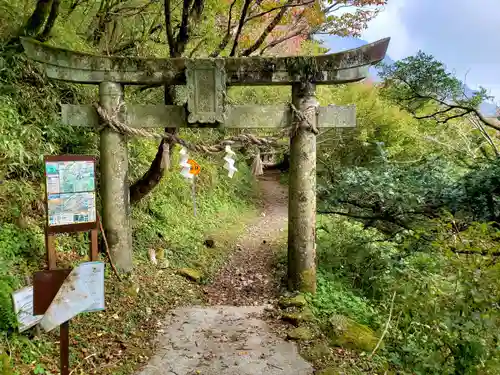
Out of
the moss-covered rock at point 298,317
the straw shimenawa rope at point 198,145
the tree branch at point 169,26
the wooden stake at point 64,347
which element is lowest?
the moss-covered rock at point 298,317

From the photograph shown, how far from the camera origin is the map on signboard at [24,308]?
11.2ft

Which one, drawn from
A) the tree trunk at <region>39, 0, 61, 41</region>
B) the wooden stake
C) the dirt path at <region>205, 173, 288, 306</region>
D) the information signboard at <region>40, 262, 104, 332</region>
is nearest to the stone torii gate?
the tree trunk at <region>39, 0, 61, 41</region>

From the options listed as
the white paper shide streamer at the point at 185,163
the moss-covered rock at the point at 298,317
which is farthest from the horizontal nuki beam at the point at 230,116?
the moss-covered rock at the point at 298,317

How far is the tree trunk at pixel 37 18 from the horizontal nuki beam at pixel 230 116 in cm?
153

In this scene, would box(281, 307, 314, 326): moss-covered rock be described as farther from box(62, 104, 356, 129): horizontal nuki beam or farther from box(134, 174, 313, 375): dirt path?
box(62, 104, 356, 129): horizontal nuki beam

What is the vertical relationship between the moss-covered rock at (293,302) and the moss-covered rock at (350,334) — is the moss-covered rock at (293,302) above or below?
above

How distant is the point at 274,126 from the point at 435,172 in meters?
3.10

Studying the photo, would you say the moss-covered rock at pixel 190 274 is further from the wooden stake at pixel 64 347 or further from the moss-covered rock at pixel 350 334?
the wooden stake at pixel 64 347

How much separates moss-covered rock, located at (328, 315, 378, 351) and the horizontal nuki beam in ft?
8.63

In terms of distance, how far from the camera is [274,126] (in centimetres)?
518

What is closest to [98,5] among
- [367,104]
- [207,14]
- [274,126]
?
[207,14]

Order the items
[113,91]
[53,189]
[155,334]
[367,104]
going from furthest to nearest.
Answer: [367,104], [113,91], [155,334], [53,189]

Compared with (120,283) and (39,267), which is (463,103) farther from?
(39,267)

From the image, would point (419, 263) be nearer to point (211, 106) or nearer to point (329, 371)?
point (329, 371)
